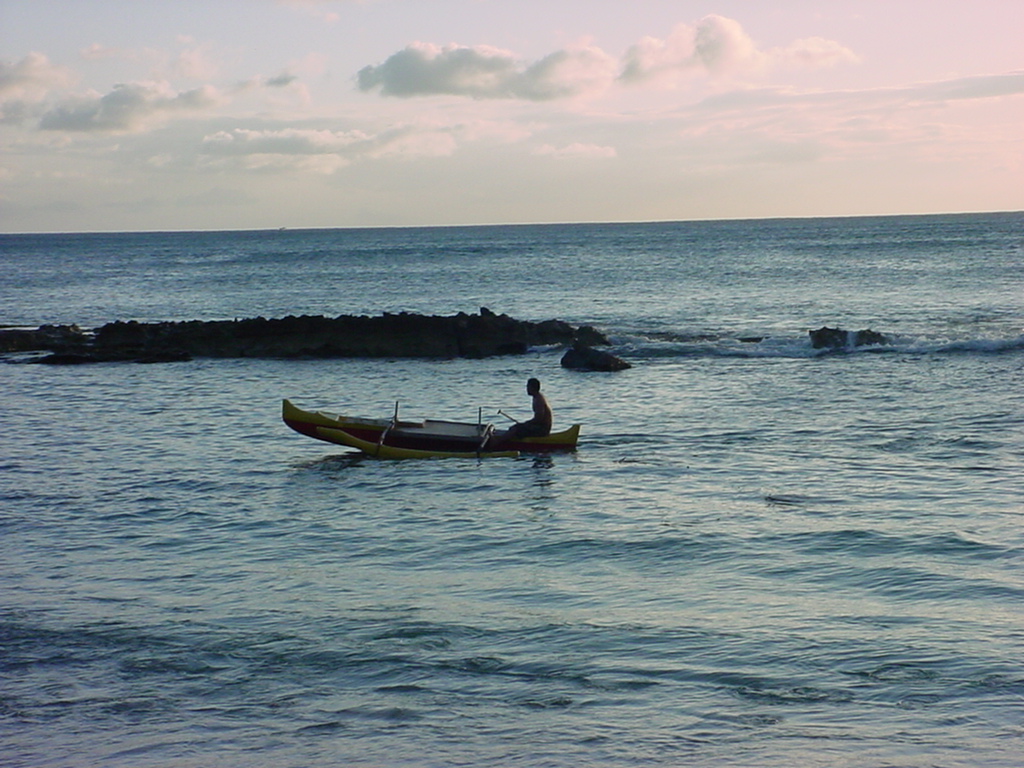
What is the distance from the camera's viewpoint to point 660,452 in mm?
18656

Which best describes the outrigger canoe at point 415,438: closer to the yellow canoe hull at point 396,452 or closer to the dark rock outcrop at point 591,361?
the yellow canoe hull at point 396,452

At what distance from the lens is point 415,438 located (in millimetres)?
19094

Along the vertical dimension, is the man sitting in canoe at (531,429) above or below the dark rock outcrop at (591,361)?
below

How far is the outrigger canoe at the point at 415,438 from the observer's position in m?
19.0

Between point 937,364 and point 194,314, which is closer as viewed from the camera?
point 937,364

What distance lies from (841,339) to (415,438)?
17.7 meters

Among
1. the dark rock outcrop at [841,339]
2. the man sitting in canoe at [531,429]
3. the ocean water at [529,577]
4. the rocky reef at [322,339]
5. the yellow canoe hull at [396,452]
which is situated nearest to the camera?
the ocean water at [529,577]

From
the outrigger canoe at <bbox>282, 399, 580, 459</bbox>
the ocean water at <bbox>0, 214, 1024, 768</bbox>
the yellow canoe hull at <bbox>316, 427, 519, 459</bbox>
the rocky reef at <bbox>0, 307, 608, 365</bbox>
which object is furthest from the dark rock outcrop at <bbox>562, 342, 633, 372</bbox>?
the yellow canoe hull at <bbox>316, 427, 519, 459</bbox>

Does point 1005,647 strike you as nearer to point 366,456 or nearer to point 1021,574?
point 1021,574

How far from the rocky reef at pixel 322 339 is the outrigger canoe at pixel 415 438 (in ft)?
44.4

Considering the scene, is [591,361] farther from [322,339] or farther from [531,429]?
[531,429]

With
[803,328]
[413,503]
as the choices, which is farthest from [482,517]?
[803,328]

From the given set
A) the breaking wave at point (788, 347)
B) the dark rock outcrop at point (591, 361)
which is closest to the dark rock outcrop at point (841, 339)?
the breaking wave at point (788, 347)

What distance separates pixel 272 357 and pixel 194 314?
19214 millimetres
